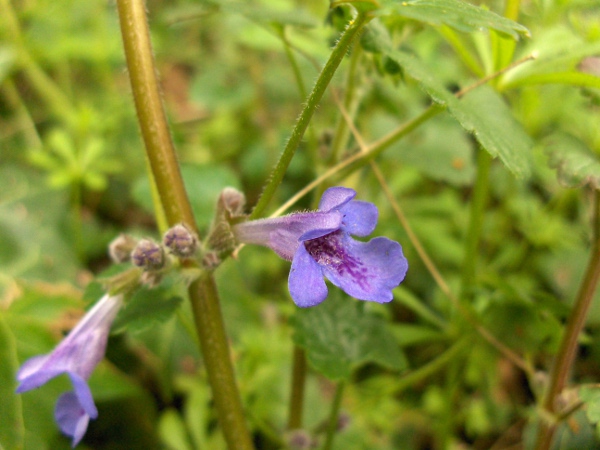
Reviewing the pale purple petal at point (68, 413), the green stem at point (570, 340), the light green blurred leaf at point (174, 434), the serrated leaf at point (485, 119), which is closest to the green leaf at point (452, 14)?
the serrated leaf at point (485, 119)

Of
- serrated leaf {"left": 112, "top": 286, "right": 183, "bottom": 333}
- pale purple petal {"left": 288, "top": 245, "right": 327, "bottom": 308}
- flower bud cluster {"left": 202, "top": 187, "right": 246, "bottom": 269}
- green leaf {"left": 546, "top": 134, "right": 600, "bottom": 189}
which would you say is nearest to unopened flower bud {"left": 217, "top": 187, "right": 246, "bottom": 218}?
flower bud cluster {"left": 202, "top": 187, "right": 246, "bottom": 269}

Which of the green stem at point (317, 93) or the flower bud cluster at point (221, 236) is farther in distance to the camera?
the flower bud cluster at point (221, 236)

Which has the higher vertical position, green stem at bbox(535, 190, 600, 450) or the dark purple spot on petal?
the dark purple spot on petal

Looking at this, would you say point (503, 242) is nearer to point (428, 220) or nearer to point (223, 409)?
point (428, 220)

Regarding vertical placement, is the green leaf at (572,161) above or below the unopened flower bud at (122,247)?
below

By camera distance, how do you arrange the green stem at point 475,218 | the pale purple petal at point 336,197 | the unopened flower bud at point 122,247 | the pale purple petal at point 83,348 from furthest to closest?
the green stem at point 475,218, the unopened flower bud at point 122,247, the pale purple petal at point 83,348, the pale purple petal at point 336,197

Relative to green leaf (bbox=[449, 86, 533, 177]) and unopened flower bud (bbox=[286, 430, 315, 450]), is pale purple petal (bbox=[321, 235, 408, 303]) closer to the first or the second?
green leaf (bbox=[449, 86, 533, 177])

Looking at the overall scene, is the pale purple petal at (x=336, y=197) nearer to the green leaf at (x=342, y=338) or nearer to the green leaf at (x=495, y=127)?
the green leaf at (x=495, y=127)

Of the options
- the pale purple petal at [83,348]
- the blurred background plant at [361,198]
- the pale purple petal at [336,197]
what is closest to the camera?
the pale purple petal at [336,197]
